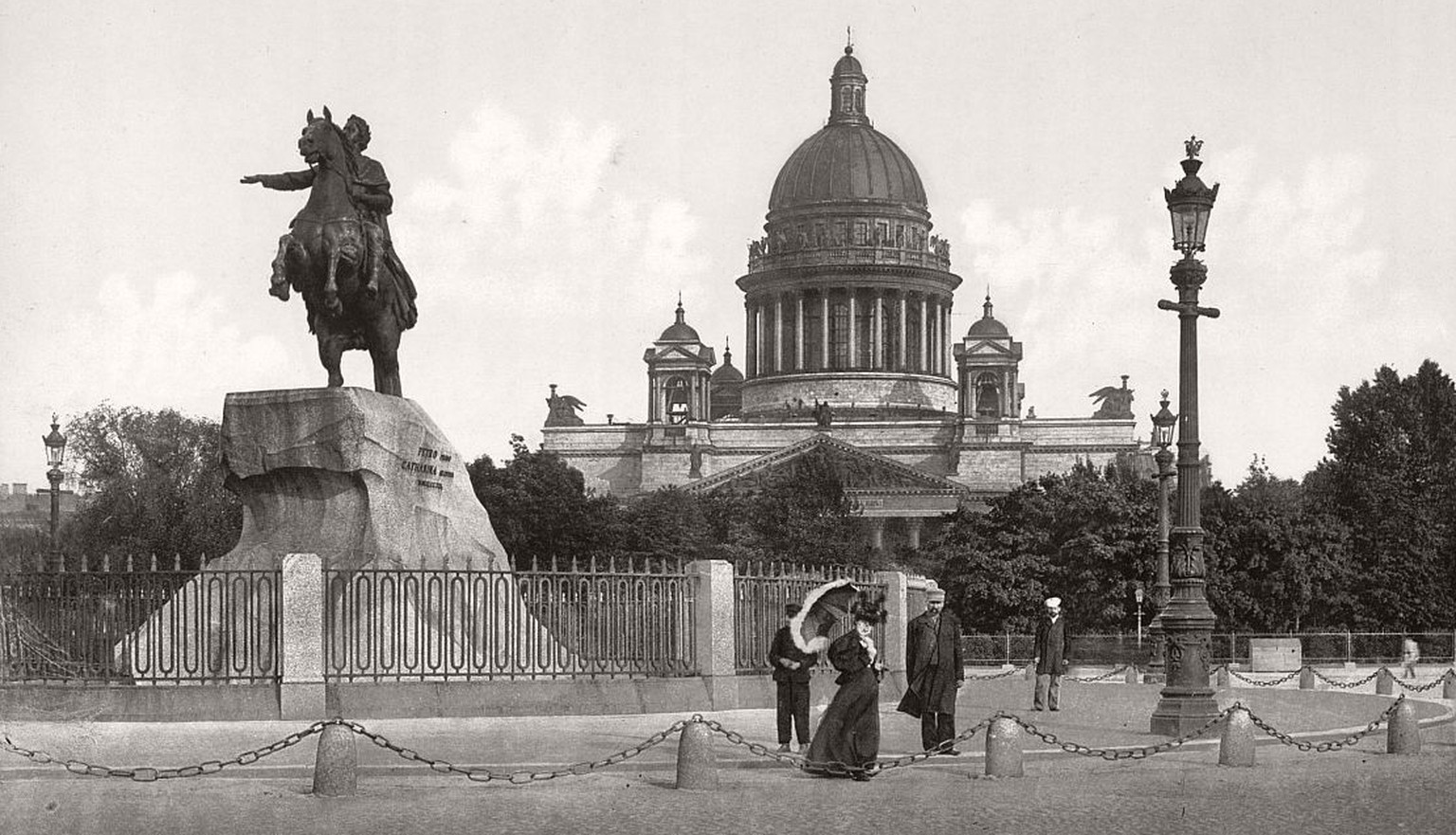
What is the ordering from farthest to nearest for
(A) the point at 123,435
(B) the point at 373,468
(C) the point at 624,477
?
(C) the point at 624,477
(A) the point at 123,435
(B) the point at 373,468

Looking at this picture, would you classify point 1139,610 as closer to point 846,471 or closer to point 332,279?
point 332,279

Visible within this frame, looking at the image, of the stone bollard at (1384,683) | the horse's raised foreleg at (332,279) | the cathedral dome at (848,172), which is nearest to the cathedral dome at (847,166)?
the cathedral dome at (848,172)

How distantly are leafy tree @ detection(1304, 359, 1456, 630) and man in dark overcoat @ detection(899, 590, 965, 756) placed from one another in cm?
5409

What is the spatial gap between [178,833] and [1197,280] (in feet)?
43.8

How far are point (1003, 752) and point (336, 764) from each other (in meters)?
5.27

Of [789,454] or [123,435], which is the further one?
[789,454]

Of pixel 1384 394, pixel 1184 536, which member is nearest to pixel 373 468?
pixel 1184 536

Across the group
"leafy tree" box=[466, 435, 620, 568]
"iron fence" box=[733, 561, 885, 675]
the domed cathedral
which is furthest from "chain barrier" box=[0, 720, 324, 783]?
the domed cathedral

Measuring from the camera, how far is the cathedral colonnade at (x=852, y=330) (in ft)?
435

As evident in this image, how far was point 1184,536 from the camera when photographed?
22.8 m

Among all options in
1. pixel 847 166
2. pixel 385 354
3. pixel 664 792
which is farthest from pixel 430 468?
pixel 847 166

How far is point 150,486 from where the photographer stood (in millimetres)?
69938

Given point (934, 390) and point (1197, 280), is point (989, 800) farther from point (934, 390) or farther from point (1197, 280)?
point (934, 390)

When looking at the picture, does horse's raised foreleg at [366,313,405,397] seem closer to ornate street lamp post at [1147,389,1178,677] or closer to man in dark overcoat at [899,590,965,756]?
man in dark overcoat at [899,590,965,756]
